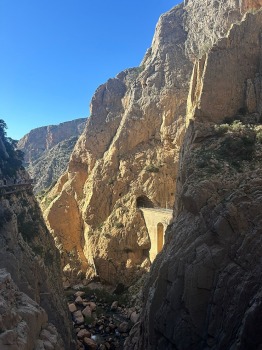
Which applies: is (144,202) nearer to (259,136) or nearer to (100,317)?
(100,317)

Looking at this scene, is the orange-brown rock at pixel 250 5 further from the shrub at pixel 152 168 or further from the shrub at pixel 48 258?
the shrub at pixel 48 258

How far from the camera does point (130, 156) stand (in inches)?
2183

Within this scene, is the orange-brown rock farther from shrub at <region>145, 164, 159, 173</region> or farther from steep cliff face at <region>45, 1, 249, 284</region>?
shrub at <region>145, 164, 159, 173</region>

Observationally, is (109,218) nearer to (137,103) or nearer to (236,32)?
(137,103)

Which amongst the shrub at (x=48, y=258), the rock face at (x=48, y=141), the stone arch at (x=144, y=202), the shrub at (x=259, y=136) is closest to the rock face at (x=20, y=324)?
the shrub at (x=48, y=258)

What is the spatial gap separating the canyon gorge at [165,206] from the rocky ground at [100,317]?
184cm

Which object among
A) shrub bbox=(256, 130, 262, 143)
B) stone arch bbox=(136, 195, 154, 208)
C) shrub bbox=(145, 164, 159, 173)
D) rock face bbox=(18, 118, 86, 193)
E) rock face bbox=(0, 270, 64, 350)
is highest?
A: rock face bbox=(18, 118, 86, 193)

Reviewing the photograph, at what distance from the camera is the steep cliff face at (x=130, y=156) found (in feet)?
159

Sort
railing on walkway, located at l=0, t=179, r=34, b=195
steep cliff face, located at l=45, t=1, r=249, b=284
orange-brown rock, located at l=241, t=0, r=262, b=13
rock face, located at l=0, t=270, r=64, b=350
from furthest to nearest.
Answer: steep cliff face, located at l=45, t=1, r=249, b=284 → orange-brown rock, located at l=241, t=0, r=262, b=13 → railing on walkway, located at l=0, t=179, r=34, b=195 → rock face, located at l=0, t=270, r=64, b=350

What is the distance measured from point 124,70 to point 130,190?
32.9 meters

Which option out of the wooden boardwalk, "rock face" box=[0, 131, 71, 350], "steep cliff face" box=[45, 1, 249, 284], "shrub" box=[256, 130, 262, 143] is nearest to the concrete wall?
"steep cliff face" box=[45, 1, 249, 284]

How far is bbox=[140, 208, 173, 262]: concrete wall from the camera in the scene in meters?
42.7

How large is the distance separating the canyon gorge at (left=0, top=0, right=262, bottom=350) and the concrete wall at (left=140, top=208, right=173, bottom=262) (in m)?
0.15

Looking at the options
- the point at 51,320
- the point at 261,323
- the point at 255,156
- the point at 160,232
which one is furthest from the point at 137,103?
the point at 261,323
